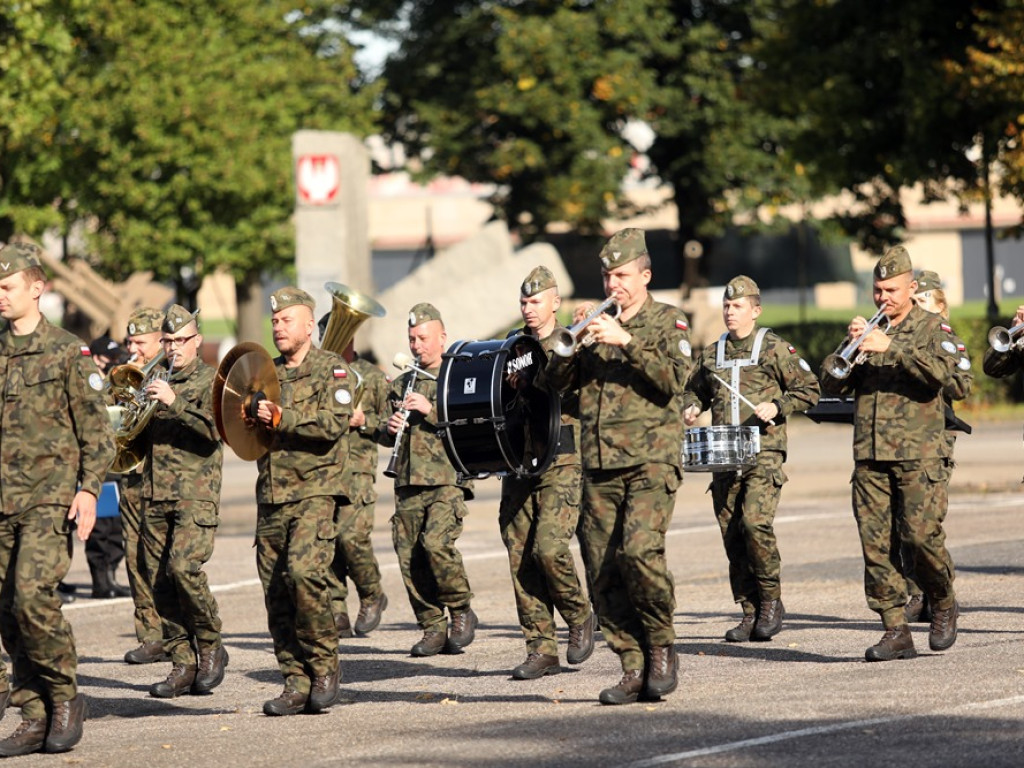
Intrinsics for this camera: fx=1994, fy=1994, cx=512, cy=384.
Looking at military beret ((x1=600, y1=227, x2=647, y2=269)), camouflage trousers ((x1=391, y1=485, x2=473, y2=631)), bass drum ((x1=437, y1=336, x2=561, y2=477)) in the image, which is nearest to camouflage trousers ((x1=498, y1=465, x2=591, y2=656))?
bass drum ((x1=437, y1=336, x2=561, y2=477))

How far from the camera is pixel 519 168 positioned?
41219 mm

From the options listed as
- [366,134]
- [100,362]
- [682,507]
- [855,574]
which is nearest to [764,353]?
[855,574]

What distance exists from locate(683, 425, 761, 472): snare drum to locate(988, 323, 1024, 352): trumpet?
1.52 m

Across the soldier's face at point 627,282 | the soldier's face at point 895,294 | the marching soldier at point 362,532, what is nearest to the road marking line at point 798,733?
the soldier's face at point 627,282

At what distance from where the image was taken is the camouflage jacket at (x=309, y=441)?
32.8ft

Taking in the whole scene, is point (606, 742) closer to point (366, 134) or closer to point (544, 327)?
point (544, 327)

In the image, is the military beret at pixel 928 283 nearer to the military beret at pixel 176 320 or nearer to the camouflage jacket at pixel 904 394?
the camouflage jacket at pixel 904 394

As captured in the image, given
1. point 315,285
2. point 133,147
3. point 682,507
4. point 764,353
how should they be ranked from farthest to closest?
1. point 133,147
2. point 315,285
3. point 682,507
4. point 764,353

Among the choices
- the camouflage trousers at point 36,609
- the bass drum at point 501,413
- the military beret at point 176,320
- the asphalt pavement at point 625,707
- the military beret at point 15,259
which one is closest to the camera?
the asphalt pavement at point 625,707

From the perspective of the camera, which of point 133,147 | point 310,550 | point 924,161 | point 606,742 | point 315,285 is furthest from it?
point 133,147

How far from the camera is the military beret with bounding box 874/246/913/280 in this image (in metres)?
11.1

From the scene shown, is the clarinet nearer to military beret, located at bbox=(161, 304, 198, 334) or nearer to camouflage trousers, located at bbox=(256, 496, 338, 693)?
military beret, located at bbox=(161, 304, 198, 334)

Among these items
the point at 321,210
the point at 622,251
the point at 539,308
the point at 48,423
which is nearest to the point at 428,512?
the point at 539,308

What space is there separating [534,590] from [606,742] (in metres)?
2.62
